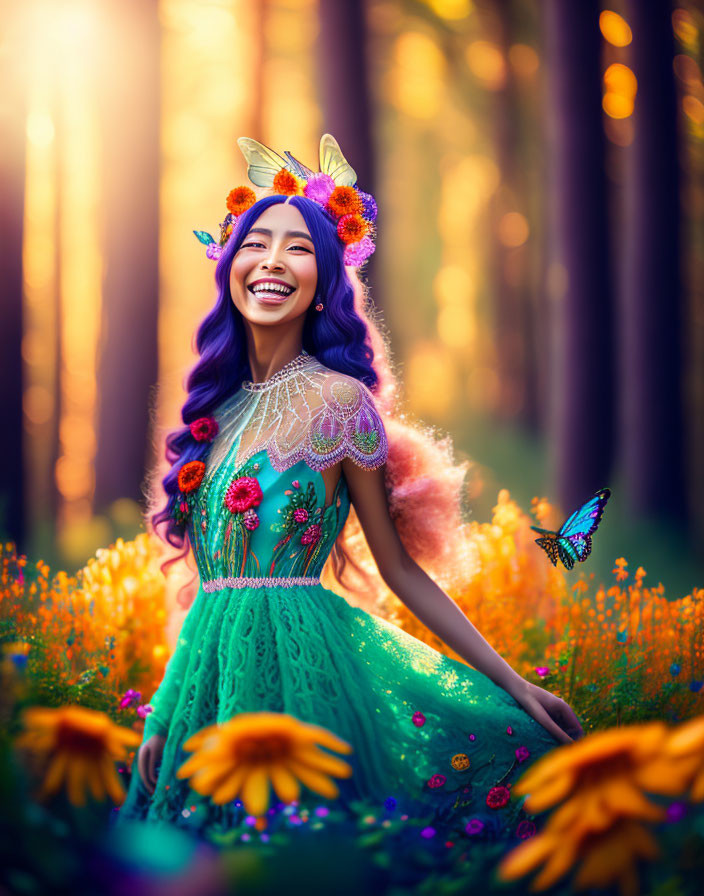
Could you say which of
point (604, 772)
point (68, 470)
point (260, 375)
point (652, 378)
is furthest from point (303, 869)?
point (68, 470)

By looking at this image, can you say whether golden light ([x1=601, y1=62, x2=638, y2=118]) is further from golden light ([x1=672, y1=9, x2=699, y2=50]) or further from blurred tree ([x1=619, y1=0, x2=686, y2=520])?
blurred tree ([x1=619, y1=0, x2=686, y2=520])

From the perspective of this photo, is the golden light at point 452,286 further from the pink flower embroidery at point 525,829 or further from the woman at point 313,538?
the pink flower embroidery at point 525,829

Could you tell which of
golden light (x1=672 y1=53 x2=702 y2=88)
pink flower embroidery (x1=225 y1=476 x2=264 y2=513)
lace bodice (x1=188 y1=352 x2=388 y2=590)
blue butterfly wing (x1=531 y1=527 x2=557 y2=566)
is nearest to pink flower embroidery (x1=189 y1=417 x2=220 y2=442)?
lace bodice (x1=188 y1=352 x2=388 y2=590)

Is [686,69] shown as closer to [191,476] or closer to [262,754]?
[191,476]

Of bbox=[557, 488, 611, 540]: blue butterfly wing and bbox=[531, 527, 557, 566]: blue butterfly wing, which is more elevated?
bbox=[557, 488, 611, 540]: blue butterfly wing

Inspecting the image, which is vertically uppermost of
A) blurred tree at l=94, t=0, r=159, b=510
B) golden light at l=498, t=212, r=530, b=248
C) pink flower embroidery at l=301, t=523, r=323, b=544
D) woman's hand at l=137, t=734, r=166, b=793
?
golden light at l=498, t=212, r=530, b=248

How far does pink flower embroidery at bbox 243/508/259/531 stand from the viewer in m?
2.57

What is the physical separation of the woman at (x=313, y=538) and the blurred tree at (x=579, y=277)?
17.3ft

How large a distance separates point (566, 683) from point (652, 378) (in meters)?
4.77

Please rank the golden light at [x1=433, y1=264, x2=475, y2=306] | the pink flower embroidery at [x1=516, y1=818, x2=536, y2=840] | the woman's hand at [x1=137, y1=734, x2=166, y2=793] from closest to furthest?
the pink flower embroidery at [x1=516, y1=818, x2=536, y2=840]
the woman's hand at [x1=137, y1=734, x2=166, y2=793]
the golden light at [x1=433, y1=264, x2=475, y2=306]

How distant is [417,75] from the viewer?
15492mm

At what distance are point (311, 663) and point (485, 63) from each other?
550 inches

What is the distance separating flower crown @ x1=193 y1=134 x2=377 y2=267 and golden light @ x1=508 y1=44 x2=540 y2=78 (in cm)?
1094

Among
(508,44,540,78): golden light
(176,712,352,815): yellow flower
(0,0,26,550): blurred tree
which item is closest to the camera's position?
(176,712,352,815): yellow flower
